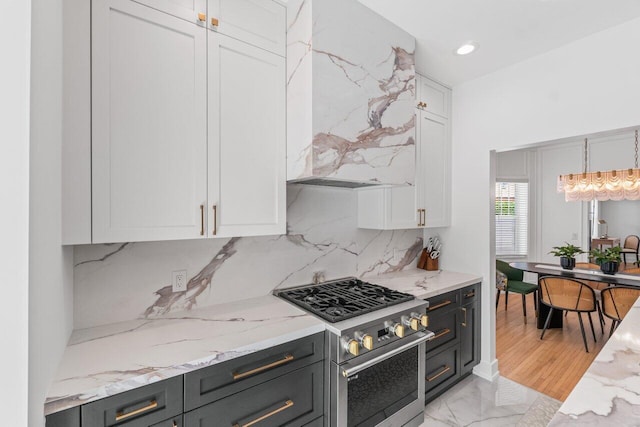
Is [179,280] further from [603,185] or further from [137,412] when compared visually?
[603,185]

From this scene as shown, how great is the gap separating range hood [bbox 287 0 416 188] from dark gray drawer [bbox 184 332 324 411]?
35.1 inches

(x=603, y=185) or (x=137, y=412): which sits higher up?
(x=603, y=185)

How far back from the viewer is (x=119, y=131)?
1284 millimetres

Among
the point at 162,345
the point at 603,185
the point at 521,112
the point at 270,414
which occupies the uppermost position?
the point at 521,112

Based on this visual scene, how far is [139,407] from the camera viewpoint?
1.09 meters

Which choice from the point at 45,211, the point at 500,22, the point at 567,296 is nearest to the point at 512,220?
the point at 567,296

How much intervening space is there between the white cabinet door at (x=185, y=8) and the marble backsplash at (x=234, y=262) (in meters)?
1.07

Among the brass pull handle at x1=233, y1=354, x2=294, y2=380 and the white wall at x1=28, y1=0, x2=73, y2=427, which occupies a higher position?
the white wall at x1=28, y1=0, x2=73, y2=427

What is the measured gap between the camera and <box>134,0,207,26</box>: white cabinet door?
54.1 inches

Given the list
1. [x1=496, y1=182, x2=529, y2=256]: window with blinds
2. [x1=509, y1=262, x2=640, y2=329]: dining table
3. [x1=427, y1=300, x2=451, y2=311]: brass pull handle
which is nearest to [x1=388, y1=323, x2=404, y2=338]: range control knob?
[x1=427, y1=300, x2=451, y2=311]: brass pull handle

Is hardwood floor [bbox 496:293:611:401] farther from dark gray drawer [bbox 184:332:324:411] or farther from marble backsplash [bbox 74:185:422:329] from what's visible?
dark gray drawer [bbox 184:332:324:411]

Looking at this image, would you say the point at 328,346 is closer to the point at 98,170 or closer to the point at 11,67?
the point at 98,170

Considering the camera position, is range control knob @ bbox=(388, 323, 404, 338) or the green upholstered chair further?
the green upholstered chair

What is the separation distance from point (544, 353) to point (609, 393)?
2.88m
